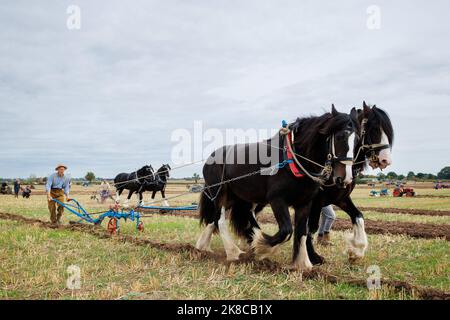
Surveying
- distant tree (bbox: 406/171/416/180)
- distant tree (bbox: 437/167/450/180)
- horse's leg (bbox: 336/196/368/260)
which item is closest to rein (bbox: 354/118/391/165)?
horse's leg (bbox: 336/196/368/260)

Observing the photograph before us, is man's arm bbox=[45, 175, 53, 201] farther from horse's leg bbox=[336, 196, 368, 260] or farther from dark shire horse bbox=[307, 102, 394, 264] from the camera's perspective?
horse's leg bbox=[336, 196, 368, 260]

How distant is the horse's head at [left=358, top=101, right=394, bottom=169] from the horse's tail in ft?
9.62

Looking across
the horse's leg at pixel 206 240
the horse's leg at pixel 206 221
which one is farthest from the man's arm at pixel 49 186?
the horse's leg at pixel 206 240

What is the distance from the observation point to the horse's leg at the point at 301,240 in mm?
5387

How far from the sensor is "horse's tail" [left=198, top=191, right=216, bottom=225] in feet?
23.6

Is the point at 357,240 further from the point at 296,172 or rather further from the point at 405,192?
the point at 405,192

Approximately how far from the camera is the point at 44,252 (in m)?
6.59

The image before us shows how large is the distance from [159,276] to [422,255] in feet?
14.5

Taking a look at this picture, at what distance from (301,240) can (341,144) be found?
155 cm

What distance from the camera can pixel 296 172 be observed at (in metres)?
5.16

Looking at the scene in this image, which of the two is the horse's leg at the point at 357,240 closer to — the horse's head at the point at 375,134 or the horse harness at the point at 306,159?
→ the horse's head at the point at 375,134
